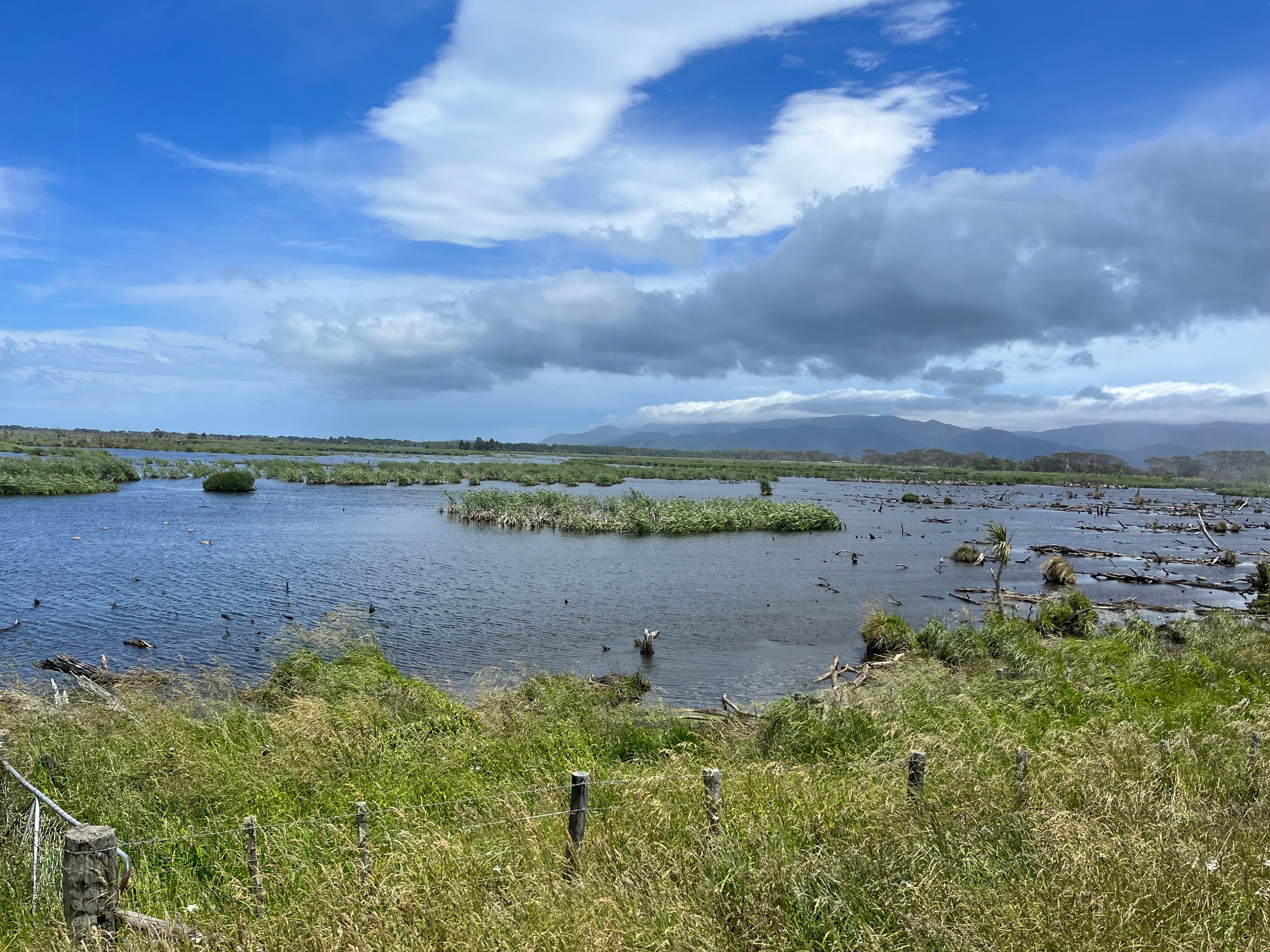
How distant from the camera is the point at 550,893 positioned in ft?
17.2

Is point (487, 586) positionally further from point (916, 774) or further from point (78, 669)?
point (916, 774)

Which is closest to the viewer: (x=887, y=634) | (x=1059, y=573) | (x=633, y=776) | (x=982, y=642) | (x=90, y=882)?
(x=90, y=882)

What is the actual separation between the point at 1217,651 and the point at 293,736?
807 inches

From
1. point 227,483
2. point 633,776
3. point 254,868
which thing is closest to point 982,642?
point 633,776

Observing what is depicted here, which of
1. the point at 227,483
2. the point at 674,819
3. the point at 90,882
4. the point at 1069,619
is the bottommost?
the point at 1069,619

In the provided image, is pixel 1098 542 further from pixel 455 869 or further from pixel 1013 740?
pixel 455 869

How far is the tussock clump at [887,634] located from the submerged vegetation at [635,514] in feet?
87.2

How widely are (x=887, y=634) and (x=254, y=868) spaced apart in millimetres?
18451

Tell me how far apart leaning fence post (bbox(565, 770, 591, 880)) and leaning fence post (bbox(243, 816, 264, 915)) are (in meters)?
2.27

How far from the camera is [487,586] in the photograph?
29.5 m

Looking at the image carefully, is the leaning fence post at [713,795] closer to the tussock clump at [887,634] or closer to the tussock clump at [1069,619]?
the tussock clump at [887,634]

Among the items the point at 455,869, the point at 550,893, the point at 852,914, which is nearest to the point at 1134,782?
the point at 852,914

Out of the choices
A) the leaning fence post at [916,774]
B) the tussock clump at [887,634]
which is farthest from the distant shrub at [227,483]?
the leaning fence post at [916,774]

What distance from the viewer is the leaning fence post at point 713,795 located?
6137mm
